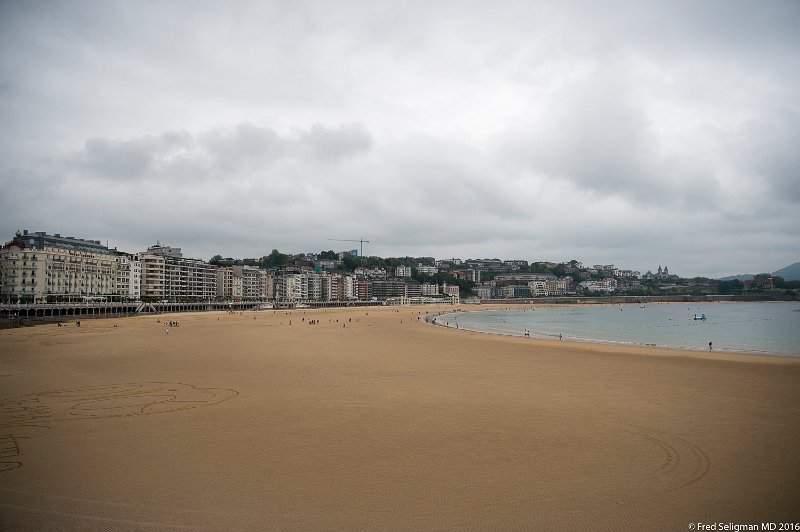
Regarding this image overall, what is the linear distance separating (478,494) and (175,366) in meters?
16.1

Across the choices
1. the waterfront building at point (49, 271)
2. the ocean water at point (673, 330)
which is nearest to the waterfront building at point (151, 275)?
the waterfront building at point (49, 271)

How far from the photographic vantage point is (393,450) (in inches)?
362

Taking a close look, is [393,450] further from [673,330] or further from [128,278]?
[128,278]

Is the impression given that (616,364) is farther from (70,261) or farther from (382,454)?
(70,261)

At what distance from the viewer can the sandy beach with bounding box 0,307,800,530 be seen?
6.71 m

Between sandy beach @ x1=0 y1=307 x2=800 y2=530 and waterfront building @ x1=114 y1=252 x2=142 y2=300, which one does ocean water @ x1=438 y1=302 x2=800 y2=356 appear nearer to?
sandy beach @ x1=0 y1=307 x2=800 y2=530

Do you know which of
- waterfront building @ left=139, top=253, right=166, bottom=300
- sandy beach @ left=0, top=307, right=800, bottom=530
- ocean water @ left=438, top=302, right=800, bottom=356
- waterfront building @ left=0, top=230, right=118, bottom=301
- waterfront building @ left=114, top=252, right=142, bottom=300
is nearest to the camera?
sandy beach @ left=0, top=307, right=800, bottom=530

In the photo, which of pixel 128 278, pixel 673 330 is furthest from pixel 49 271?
pixel 673 330

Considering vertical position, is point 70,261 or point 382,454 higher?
point 70,261

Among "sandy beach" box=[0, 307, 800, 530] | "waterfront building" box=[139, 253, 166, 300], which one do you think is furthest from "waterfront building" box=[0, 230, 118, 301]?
"sandy beach" box=[0, 307, 800, 530]

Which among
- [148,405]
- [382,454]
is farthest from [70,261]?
[382,454]

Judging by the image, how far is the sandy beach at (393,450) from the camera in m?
6.71

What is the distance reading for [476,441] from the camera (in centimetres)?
979

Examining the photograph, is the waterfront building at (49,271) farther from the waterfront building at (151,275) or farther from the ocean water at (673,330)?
the ocean water at (673,330)
